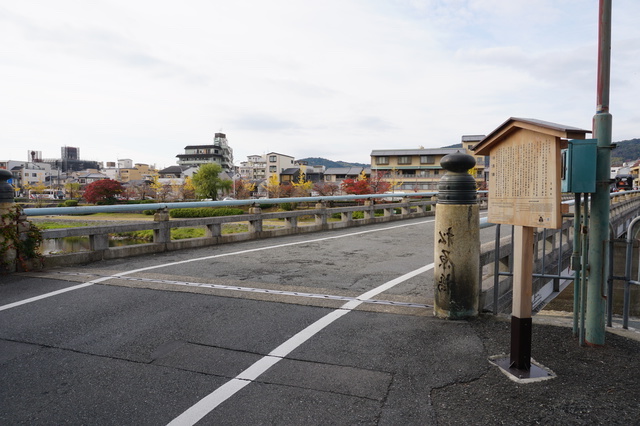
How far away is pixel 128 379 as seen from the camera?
11.0 ft

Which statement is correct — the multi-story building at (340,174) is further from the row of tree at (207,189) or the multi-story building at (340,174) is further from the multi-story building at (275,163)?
the row of tree at (207,189)

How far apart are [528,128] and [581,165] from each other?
0.62 m

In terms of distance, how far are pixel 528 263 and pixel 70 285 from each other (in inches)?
237

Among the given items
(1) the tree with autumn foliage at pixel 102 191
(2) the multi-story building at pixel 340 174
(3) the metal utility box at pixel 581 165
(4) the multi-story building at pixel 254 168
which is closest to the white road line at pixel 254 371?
(3) the metal utility box at pixel 581 165

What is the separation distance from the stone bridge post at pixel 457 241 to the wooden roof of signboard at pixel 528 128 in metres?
0.55

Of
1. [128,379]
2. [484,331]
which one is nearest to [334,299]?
[484,331]

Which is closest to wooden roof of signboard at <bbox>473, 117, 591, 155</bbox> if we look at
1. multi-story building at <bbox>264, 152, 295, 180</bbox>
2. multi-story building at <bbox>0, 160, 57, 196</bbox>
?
multi-story building at <bbox>264, 152, 295, 180</bbox>

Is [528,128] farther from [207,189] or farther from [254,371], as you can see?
[207,189]

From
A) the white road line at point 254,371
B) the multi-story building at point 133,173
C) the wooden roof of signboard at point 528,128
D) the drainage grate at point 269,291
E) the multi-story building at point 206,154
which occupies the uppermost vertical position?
the multi-story building at point 206,154

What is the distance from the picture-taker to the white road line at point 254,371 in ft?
9.28

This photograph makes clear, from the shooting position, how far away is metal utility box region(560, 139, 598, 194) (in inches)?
137

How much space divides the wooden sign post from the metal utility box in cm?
32

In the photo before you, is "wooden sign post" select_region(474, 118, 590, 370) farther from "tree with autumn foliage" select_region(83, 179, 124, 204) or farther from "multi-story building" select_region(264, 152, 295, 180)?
"multi-story building" select_region(264, 152, 295, 180)

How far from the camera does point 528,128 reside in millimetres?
3320
